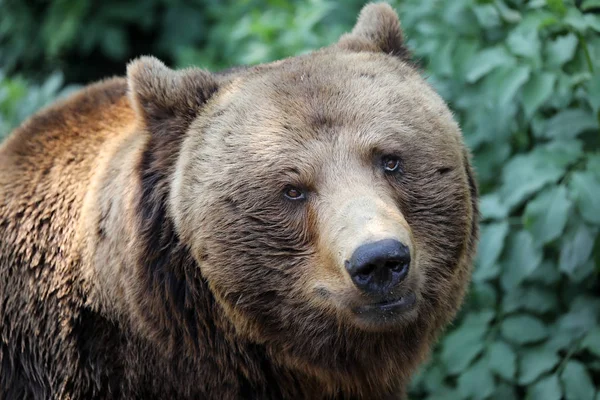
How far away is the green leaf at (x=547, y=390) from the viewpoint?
451cm

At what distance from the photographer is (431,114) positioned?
3547mm

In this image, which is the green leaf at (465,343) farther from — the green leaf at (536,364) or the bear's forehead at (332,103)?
the bear's forehead at (332,103)

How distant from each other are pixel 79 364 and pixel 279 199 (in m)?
1.10

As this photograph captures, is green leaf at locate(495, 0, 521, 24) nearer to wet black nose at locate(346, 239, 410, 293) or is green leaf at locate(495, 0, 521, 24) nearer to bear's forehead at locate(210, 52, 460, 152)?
bear's forehead at locate(210, 52, 460, 152)

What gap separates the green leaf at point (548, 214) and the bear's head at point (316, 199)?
103 cm

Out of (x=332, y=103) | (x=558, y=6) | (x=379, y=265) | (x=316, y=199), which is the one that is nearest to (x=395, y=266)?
(x=379, y=265)

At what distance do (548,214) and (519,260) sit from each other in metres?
0.40

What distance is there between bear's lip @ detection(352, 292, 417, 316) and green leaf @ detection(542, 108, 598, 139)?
2.04 metres

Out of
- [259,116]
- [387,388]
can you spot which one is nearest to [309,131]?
[259,116]

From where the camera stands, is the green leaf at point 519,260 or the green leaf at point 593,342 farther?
the green leaf at point 519,260

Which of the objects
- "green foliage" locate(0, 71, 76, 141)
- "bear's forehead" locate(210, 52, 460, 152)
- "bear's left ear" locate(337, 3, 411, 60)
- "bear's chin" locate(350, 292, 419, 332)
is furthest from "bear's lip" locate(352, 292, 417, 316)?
"green foliage" locate(0, 71, 76, 141)

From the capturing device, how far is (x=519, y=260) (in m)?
4.80

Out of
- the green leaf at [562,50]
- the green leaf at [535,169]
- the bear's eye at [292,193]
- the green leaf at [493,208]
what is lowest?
the green leaf at [493,208]

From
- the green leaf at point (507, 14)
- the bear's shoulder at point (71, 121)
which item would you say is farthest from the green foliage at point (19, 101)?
the green leaf at point (507, 14)
